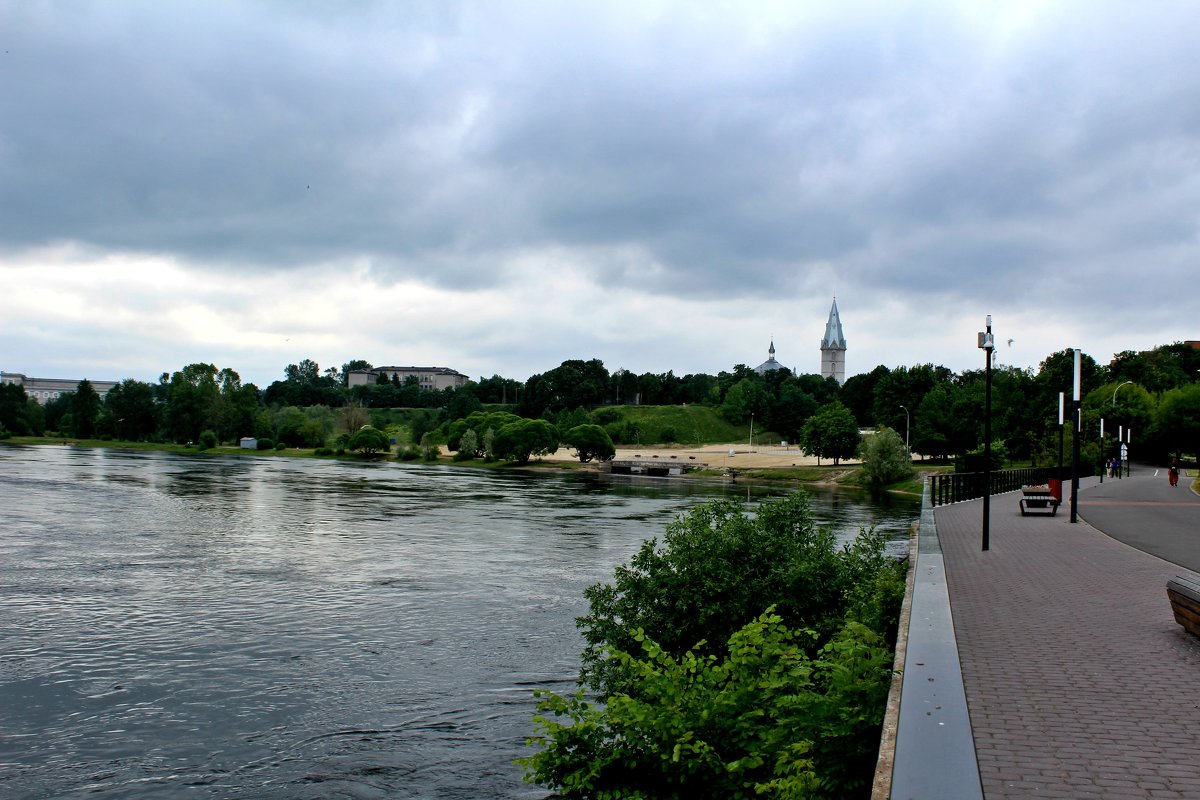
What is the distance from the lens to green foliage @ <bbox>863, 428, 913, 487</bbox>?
72188 mm

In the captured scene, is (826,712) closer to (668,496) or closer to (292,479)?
(668,496)

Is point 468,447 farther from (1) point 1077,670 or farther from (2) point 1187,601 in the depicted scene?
(1) point 1077,670

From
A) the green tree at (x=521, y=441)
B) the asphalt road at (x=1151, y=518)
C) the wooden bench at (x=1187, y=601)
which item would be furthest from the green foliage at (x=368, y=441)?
the wooden bench at (x=1187, y=601)

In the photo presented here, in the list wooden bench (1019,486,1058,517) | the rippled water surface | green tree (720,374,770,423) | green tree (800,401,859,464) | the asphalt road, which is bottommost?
the rippled water surface

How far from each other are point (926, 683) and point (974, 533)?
13229mm

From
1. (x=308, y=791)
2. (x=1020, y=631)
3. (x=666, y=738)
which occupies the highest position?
(x=1020, y=631)

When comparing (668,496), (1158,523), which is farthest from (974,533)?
(668,496)

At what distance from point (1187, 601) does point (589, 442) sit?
3699 inches

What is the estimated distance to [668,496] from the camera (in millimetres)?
60938

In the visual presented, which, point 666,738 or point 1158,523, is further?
point 1158,523

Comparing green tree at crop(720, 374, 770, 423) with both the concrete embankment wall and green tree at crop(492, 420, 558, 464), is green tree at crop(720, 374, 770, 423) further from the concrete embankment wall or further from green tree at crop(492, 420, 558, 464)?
the concrete embankment wall

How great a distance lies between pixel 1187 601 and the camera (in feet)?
29.0

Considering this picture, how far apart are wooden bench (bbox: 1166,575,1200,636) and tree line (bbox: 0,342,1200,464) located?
1913 inches

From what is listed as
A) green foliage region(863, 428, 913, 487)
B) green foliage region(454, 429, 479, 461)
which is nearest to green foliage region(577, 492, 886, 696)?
green foliage region(863, 428, 913, 487)
